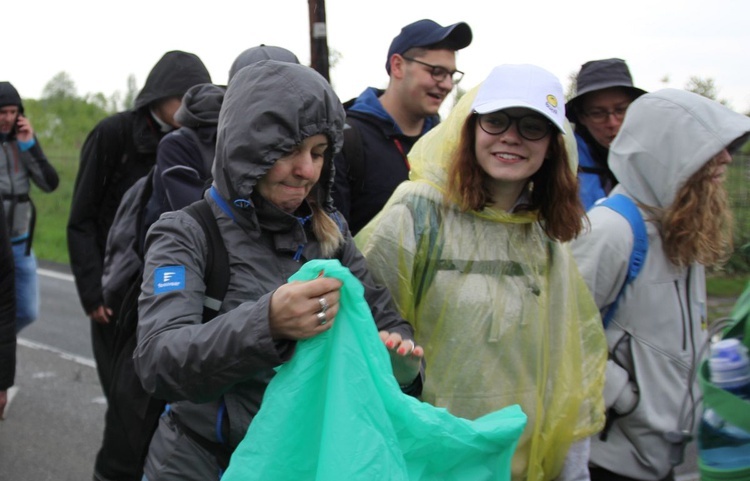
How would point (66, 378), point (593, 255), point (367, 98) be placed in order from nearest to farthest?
point (593, 255)
point (367, 98)
point (66, 378)

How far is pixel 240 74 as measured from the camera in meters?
2.07

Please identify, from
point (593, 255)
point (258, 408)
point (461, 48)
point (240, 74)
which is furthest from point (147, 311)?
point (461, 48)

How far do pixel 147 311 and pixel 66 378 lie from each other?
5.21 meters

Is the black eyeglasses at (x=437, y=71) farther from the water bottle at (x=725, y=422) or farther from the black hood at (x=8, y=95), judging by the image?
the black hood at (x=8, y=95)

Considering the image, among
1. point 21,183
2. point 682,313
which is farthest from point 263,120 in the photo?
point 21,183

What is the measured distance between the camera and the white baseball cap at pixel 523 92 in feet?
8.02

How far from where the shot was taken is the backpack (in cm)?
199

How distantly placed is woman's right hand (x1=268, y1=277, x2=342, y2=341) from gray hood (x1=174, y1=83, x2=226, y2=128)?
1.53m

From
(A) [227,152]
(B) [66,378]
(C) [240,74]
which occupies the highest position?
(C) [240,74]

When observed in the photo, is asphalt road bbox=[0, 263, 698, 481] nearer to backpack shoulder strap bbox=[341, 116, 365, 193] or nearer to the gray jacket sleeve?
backpack shoulder strap bbox=[341, 116, 365, 193]

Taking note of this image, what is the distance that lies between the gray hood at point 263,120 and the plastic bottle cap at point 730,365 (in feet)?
3.34

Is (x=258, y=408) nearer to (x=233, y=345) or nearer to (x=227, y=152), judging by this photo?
(x=233, y=345)

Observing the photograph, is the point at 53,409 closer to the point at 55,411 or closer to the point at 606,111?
the point at 55,411

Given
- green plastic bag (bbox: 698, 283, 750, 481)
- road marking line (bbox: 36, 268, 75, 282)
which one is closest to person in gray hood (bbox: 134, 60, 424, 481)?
green plastic bag (bbox: 698, 283, 750, 481)
